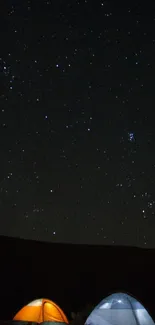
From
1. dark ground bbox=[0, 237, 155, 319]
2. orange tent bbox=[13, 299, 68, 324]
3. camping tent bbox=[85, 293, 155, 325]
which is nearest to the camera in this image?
camping tent bbox=[85, 293, 155, 325]

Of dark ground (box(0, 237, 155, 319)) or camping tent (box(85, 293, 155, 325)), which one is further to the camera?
dark ground (box(0, 237, 155, 319))

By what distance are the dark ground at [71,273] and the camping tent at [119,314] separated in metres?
6.52

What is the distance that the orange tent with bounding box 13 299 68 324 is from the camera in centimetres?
794

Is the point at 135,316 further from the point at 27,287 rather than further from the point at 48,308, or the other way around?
the point at 27,287

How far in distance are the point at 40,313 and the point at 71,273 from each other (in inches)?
435

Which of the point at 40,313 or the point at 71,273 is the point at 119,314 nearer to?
the point at 40,313

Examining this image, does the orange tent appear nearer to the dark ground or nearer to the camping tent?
the camping tent

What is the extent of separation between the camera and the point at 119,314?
286 inches

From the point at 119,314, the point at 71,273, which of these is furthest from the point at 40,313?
the point at 71,273

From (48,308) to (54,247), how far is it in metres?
12.8

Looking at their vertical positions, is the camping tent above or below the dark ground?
above

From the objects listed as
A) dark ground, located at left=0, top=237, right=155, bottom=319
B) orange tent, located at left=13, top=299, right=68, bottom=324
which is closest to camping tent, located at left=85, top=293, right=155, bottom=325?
orange tent, located at left=13, top=299, right=68, bottom=324

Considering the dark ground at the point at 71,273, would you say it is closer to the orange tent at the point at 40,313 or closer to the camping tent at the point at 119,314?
the orange tent at the point at 40,313

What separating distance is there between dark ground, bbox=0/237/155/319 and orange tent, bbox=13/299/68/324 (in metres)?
5.77
